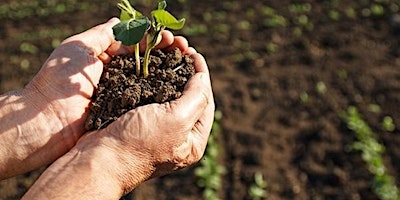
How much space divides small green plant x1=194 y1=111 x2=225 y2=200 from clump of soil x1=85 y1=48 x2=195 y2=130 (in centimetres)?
160

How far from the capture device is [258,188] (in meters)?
4.00

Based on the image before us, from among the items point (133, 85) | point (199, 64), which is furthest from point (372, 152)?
point (133, 85)

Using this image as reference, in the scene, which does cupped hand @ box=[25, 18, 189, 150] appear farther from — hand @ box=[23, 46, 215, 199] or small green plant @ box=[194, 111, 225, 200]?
small green plant @ box=[194, 111, 225, 200]

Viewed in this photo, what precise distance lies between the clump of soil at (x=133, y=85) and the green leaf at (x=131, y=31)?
22cm

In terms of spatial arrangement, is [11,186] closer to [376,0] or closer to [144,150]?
[144,150]

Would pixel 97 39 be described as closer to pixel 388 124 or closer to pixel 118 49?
pixel 118 49

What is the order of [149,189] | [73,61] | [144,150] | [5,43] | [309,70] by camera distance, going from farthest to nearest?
1. [5,43]
2. [309,70]
3. [149,189]
4. [73,61]
5. [144,150]

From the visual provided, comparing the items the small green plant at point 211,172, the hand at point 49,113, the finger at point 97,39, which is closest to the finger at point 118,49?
the finger at point 97,39

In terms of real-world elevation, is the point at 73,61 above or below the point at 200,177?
above

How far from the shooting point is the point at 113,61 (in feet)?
8.31

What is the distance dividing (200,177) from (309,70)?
4.52ft

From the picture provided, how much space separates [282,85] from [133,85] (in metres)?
2.52

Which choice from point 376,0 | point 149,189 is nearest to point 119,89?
point 149,189

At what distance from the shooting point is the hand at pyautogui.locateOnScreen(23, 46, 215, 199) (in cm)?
208
